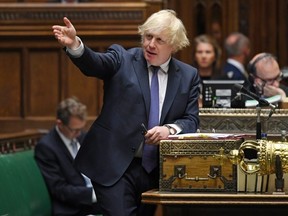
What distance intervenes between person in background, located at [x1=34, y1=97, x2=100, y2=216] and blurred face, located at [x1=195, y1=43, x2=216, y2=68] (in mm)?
1697

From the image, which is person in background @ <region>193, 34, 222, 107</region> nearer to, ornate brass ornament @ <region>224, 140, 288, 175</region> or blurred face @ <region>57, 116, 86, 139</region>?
blurred face @ <region>57, 116, 86, 139</region>

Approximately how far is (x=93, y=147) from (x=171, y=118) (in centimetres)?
47

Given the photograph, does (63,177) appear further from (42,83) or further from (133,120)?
(133,120)

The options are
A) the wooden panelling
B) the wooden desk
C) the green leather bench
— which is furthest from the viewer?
the wooden panelling

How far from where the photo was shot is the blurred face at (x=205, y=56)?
31.0 feet

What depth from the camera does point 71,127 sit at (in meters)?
8.33

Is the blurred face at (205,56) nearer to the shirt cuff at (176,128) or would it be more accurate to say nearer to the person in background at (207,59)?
Answer: the person in background at (207,59)

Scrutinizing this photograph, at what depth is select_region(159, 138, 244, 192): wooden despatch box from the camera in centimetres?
542

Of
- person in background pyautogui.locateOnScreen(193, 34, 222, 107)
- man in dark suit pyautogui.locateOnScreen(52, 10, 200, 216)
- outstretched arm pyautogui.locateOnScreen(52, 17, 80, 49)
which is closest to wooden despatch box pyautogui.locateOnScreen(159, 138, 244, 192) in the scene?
man in dark suit pyautogui.locateOnScreen(52, 10, 200, 216)

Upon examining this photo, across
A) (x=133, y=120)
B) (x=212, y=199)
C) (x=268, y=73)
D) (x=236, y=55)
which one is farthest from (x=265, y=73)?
(x=236, y=55)

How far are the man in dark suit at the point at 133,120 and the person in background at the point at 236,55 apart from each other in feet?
12.6

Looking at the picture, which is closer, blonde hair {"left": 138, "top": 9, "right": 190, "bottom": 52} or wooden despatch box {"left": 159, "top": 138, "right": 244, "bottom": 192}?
wooden despatch box {"left": 159, "top": 138, "right": 244, "bottom": 192}

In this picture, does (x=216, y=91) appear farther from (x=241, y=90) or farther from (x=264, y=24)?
(x=264, y=24)

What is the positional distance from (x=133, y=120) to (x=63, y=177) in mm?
2449
